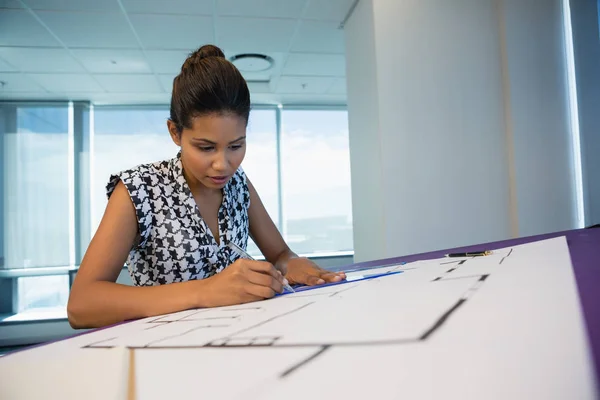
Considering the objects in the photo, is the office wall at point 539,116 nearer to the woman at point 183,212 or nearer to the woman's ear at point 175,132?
the woman at point 183,212

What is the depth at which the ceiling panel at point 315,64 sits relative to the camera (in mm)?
4012

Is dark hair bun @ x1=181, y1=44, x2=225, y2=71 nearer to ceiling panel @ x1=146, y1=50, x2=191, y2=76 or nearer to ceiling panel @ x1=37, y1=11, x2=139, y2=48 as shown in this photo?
ceiling panel @ x1=37, y1=11, x2=139, y2=48

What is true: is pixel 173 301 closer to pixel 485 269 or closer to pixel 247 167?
pixel 485 269

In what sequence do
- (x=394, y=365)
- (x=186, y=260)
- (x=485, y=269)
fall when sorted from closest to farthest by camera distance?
(x=394, y=365) → (x=485, y=269) → (x=186, y=260)

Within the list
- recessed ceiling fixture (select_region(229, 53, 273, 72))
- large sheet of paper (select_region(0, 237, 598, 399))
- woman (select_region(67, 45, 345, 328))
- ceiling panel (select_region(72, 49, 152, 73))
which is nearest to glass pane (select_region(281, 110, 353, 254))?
recessed ceiling fixture (select_region(229, 53, 273, 72))

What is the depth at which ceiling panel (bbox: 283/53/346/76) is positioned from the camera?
4012 millimetres

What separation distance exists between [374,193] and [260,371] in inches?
99.9

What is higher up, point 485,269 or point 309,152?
point 309,152

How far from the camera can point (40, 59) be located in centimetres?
378

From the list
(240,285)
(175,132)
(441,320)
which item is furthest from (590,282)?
(175,132)

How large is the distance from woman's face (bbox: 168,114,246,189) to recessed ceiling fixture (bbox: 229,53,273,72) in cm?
306

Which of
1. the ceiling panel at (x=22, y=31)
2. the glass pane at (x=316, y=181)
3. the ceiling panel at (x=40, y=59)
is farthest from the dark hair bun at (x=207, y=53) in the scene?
the glass pane at (x=316, y=181)

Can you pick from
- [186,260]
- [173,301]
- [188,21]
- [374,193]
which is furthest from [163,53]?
[173,301]

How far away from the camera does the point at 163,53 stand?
12.4ft
